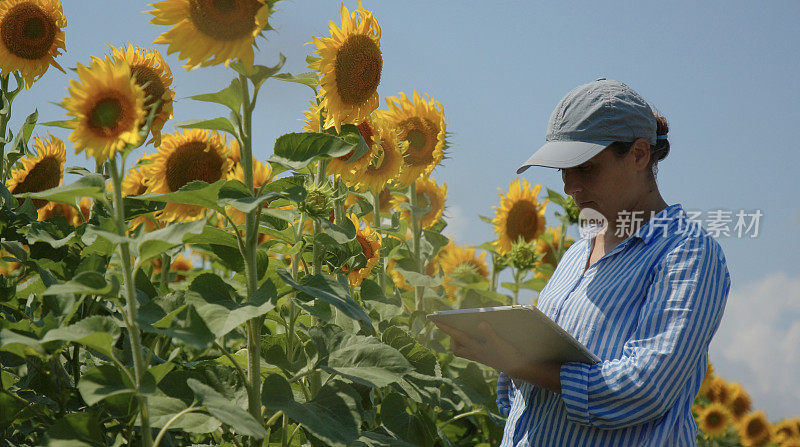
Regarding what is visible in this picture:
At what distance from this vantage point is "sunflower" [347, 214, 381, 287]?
2561 mm

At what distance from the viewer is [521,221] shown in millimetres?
4055

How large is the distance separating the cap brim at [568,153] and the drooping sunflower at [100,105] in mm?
976

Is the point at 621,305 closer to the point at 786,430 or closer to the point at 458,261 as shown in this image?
the point at 458,261

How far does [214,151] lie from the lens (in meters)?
2.20

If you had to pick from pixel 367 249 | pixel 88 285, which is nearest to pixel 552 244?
pixel 367 249

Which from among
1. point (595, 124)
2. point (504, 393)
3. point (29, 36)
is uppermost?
point (29, 36)

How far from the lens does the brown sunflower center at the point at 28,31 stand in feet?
8.35

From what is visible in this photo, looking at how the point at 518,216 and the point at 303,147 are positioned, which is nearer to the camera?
the point at 303,147

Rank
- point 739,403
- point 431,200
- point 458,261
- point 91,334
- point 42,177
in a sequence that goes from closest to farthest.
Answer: point 91,334 → point 42,177 → point 431,200 → point 458,261 → point 739,403

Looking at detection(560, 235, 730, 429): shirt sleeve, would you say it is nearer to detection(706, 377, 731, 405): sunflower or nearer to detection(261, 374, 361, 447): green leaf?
detection(261, 374, 361, 447): green leaf

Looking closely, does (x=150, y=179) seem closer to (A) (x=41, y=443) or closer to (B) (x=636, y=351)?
(A) (x=41, y=443)

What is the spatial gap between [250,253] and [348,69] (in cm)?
70

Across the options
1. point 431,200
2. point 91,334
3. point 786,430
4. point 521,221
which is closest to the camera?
point 91,334

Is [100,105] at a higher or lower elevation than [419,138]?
lower
